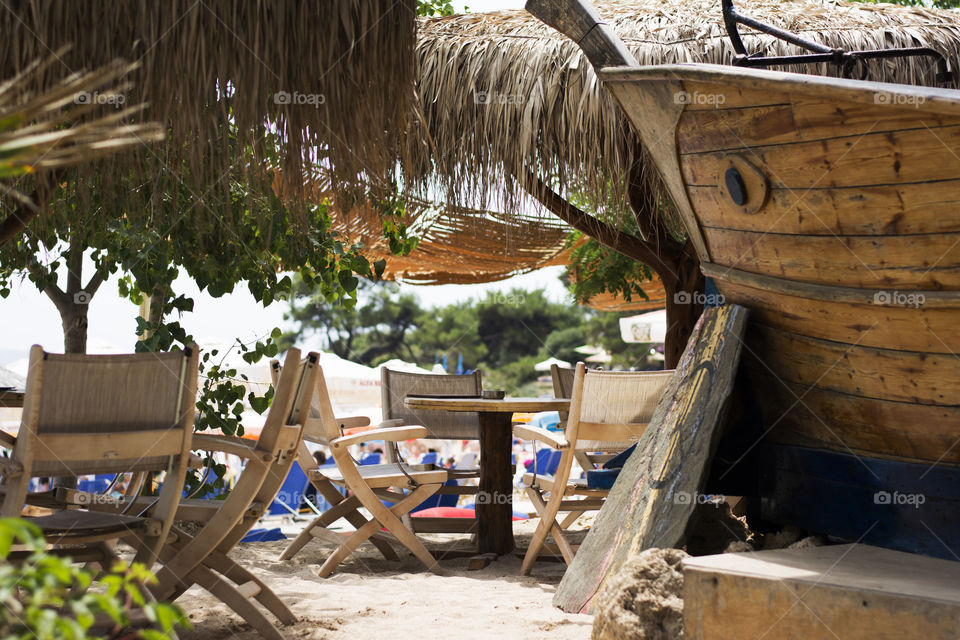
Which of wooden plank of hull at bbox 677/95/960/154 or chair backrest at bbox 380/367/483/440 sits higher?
wooden plank of hull at bbox 677/95/960/154

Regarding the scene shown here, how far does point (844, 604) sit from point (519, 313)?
38.2 meters

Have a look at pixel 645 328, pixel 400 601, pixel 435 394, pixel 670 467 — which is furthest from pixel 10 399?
pixel 645 328

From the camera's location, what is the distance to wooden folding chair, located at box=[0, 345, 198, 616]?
212 centimetres

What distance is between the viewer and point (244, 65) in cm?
282

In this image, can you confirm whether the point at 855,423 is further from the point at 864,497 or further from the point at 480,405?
the point at 480,405

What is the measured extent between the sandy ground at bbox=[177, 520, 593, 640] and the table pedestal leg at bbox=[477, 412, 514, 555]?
0.45ft

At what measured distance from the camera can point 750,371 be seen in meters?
3.15

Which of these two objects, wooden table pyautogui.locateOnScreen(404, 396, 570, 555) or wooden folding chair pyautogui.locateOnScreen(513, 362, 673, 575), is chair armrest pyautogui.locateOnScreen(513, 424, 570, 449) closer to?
wooden folding chair pyautogui.locateOnScreen(513, 362, 673, 575)

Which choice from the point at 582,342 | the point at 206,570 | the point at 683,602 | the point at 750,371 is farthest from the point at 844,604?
the point at 582,342

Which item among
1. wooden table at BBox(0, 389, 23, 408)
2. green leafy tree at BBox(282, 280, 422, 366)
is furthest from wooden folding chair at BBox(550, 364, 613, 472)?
green leafy tree at BBox(282, 280, 422, 366)

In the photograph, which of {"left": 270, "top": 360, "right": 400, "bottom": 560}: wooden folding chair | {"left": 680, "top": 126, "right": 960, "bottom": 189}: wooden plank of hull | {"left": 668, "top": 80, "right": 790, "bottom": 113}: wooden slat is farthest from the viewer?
{"left": 270, "top": 360, "right": 400, "bottom": 560}: wooden folding chair

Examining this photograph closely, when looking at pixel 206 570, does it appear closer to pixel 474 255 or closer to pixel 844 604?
pixel 844 604

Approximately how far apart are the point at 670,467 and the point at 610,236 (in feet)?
8.72

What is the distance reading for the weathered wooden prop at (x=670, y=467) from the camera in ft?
8.96
